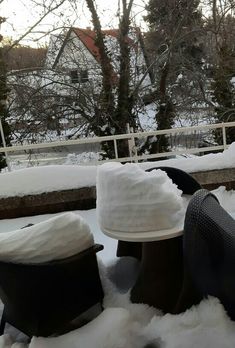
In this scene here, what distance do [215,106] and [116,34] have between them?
11.0 feet

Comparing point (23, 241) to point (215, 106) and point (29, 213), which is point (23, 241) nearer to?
point (29, 213)

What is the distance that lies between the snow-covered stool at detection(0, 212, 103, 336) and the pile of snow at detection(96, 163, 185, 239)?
0.58 feet

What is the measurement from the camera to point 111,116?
10188 millimetres

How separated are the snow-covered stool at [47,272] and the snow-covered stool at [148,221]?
0.62ft

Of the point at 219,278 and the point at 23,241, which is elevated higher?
the point at 23,241

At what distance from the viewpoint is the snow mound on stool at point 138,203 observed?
1.96 m

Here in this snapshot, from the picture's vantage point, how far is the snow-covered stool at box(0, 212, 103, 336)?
1.83m

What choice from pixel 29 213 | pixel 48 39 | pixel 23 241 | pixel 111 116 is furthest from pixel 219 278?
pixel 48 39

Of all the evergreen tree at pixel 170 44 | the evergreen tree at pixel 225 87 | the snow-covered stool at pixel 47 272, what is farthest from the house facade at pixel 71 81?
the snow-covered stool at pixel 47 272

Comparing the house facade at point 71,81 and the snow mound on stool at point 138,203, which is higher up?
the house facade at point 71,81

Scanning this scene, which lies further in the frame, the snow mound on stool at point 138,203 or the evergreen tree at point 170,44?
the evergreen tree at point 170,44

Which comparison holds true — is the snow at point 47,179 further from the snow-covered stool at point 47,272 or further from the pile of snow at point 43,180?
the snow-covered stool at point 47,272

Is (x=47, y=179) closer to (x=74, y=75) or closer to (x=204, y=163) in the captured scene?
(x=204, y=163)

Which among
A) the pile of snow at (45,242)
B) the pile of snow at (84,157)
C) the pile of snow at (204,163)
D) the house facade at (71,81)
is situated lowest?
the pile of snow at (84,157)
